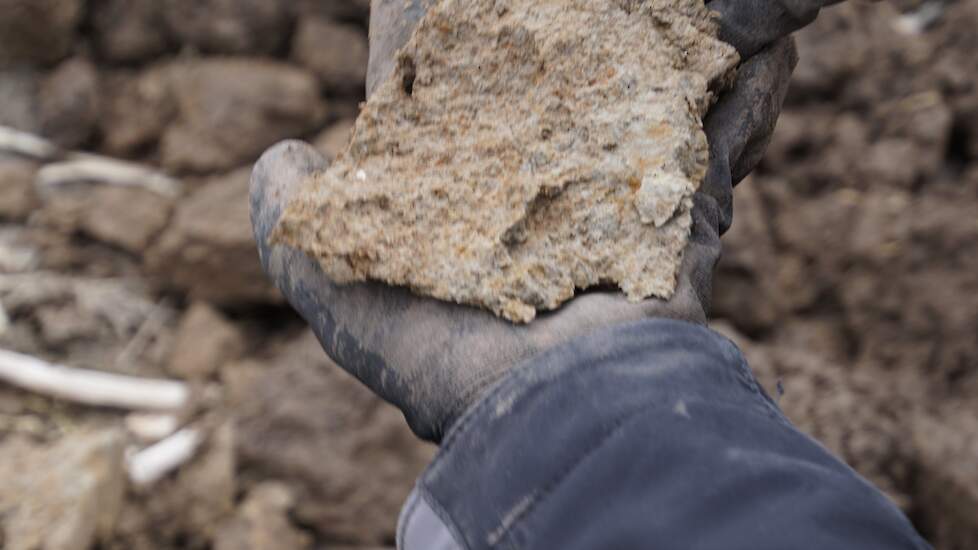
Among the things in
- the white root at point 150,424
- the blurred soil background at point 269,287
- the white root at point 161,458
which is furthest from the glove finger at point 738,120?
the white root at point 150,424

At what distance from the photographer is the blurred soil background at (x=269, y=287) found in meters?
2.38

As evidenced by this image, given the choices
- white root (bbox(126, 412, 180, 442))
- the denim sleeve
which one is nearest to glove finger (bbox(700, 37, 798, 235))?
the denim sleeve

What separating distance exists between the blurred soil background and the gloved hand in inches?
A: 42.0

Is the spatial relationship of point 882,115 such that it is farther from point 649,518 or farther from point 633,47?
point 649,518

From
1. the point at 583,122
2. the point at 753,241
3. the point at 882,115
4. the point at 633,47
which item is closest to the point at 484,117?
the point at 583,122

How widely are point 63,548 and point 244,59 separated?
7.15 ft

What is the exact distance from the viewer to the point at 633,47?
1297 mm

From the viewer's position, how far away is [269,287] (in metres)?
3.12

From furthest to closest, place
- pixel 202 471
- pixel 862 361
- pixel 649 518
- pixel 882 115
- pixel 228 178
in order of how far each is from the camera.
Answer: pixel 228 178 < pixel 882 115 < pixel 862 361 < pixel 202 471 < pixel 649 518

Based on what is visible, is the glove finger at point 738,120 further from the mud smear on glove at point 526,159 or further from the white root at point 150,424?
the white root at point 150,424

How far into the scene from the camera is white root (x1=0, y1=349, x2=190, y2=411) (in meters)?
2.88

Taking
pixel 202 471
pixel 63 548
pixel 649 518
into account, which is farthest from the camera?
pixel 202 471

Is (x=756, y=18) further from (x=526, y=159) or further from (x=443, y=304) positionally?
(x=443, y=304)

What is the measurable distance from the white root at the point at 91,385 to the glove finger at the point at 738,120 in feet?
7.73
